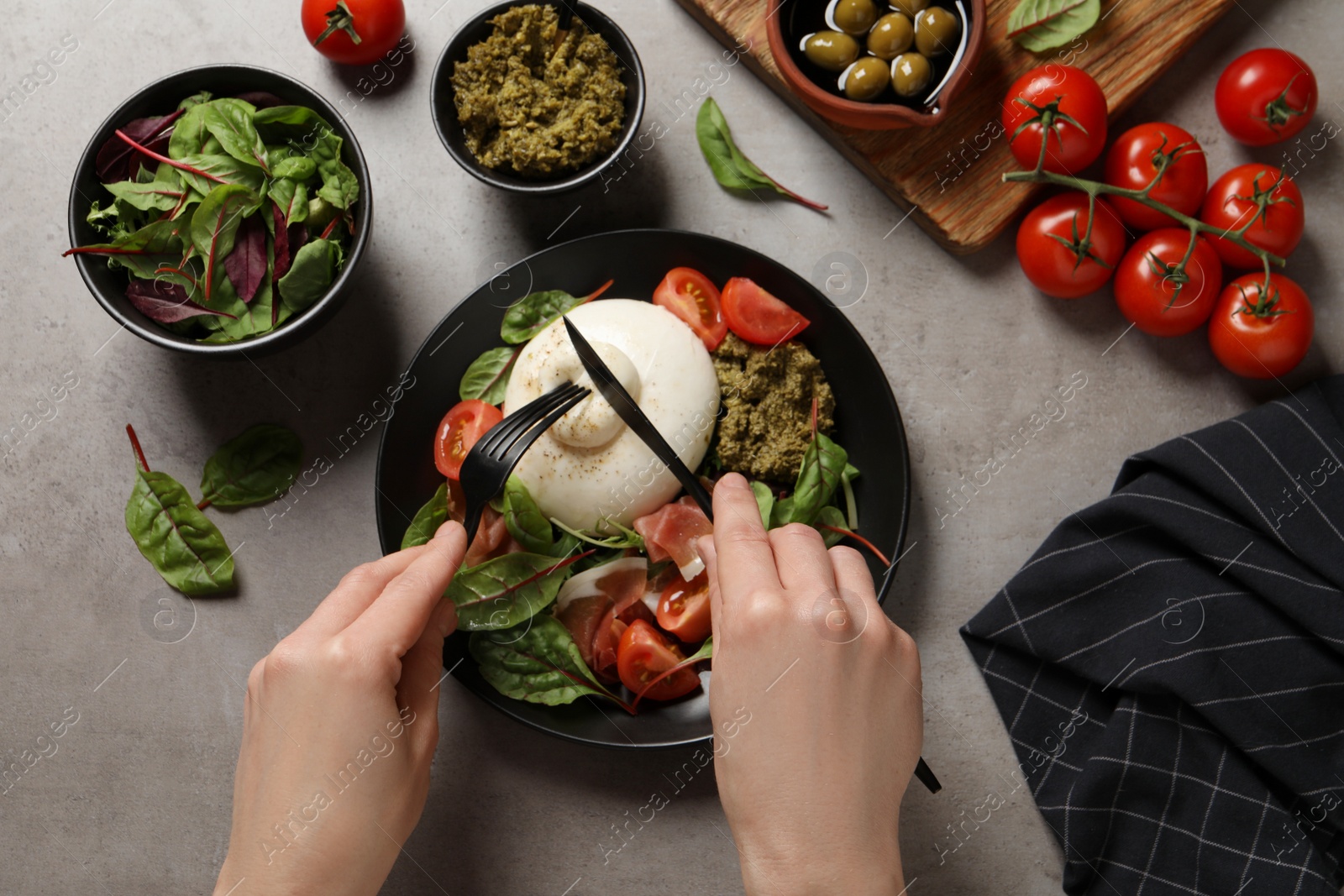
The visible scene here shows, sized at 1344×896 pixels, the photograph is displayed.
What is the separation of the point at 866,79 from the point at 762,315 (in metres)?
0.45

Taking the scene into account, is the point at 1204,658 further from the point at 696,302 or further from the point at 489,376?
the point at 489,376

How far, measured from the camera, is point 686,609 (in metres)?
1.59

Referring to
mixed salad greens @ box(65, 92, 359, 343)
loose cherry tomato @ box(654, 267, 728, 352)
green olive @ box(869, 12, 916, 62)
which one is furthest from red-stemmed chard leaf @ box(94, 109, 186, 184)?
green olive @ box(869, 12, 916, 62)

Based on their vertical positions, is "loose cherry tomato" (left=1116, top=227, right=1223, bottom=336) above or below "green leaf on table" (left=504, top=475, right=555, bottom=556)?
above

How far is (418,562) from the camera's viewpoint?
1.33 metres

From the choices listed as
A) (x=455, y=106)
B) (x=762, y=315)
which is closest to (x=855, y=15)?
(x=762, y=315)

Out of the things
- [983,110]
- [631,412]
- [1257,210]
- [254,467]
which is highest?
[983,110]

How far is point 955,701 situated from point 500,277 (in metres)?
1.19

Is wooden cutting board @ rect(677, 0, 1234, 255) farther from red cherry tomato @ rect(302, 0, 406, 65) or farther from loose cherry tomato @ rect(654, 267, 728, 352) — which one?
red cherry tomato @ rect(302, 0, 406, 65)

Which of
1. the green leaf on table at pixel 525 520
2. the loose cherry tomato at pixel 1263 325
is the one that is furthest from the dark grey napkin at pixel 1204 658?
the green leaf on table at pixel 525 520

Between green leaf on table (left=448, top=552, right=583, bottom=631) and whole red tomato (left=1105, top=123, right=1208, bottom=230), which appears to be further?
whole red tomato (left=1105, top=123, right=1208, bottom=230)

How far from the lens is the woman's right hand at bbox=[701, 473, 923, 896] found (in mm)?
1194

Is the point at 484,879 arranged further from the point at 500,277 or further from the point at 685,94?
the point at 685,94

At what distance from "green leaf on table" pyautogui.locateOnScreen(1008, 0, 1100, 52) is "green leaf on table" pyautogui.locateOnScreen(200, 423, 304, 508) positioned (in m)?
1.60
